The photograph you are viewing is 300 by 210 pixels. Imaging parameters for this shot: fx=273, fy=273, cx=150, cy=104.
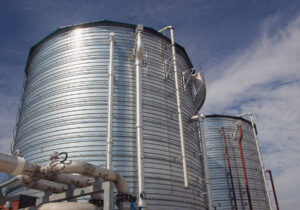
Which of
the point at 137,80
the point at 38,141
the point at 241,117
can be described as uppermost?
the point at 241,117

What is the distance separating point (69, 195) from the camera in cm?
1198

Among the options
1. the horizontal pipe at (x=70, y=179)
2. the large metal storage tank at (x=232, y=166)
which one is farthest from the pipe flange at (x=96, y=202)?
the large metal storage tank at (x=232, y=166)

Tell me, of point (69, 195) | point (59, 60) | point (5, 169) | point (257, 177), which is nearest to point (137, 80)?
point (59, 60)

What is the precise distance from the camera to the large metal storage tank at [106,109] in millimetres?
16781

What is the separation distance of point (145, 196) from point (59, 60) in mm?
11891

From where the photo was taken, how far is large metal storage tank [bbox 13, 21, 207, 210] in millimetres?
16781

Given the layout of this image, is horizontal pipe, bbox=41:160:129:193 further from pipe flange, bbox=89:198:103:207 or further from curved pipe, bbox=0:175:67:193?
curved pipe, bbox=0:175:67:193

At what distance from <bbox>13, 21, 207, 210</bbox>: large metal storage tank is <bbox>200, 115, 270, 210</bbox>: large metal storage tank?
11.9m

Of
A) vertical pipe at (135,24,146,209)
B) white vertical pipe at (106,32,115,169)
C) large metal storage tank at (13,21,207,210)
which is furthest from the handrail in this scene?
white vertical pipe at (106,32,115,169)

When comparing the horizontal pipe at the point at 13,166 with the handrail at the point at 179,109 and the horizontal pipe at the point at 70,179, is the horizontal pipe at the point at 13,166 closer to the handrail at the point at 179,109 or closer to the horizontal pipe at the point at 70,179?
the horizontal pipe at the point at 70,179

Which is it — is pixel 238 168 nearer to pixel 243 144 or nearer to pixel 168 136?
pixel 243 144

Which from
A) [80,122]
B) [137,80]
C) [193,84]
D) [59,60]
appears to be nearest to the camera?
[80,122]

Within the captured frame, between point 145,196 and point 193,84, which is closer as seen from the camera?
point 145,196

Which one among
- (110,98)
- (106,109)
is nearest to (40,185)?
(106,109)
